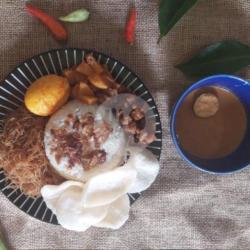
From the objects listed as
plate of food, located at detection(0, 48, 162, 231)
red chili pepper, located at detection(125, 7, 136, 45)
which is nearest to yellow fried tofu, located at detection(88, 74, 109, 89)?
plate of food, located at detection(0, 48, 162, 231)

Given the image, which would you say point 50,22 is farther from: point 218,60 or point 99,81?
point 218,60

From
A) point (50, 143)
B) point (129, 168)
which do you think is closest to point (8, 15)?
point (50, 143)

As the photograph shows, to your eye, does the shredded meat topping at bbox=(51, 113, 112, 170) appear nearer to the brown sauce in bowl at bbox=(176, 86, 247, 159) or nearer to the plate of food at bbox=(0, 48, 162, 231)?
the plate of food at bbox=(0, 48, 162, 231)

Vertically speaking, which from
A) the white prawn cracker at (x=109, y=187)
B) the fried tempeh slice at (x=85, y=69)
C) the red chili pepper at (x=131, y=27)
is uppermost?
the red chili pepper at (x=131, y=27)

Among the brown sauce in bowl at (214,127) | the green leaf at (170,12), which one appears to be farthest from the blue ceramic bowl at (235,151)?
the green leaf at (170,12)

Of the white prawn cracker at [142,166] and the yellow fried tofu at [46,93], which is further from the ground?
the yellow fried tofu at [46,93]

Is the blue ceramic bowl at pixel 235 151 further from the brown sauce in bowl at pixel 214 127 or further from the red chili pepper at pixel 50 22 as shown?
the red chili pepper at pixel 50 22
